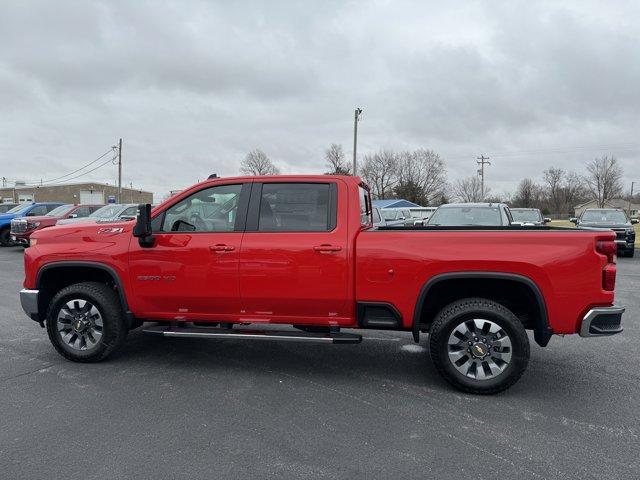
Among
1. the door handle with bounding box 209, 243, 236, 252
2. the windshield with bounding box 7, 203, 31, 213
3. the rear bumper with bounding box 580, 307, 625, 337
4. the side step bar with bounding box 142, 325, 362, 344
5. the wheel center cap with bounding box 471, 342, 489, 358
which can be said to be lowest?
the wheel center cap with bounding box 471, 342, 489, 358

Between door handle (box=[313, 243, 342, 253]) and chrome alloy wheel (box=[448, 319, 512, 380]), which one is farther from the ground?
door handle (box=[313, 243, 342, 253])

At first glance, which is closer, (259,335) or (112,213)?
(259,335)

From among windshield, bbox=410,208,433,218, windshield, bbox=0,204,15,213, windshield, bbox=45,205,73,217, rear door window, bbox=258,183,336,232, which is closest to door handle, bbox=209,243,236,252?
rear door window, bbox=258,183,336,232

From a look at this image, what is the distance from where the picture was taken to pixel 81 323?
4871mm

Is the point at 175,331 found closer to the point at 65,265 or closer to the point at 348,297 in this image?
the point at 65,265

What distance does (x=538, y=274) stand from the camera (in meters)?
3.99

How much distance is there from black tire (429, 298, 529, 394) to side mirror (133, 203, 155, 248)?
2.77 meters

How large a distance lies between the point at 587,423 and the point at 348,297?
6.81 ft

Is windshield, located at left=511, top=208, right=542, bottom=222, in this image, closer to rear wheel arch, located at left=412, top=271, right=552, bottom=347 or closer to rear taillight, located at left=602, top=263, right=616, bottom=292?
rear wheel arch, located at left=412, top=271, right=552, bottom=347

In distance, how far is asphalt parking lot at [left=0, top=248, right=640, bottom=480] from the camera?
3.01 metres

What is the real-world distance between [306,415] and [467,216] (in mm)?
7985

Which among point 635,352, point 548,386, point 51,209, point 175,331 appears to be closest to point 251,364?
point 175,331

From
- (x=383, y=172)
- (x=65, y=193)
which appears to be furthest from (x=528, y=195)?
(x=65, y=193)

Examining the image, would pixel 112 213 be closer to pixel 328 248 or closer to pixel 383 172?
pixel 328 248
